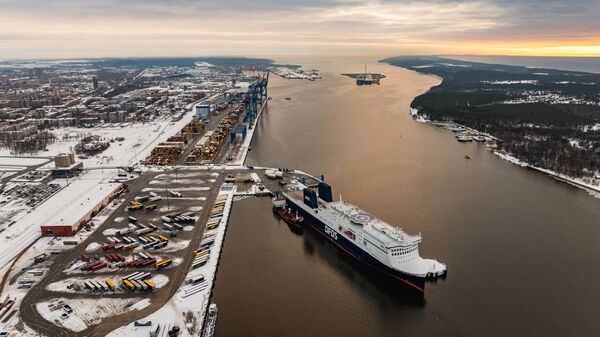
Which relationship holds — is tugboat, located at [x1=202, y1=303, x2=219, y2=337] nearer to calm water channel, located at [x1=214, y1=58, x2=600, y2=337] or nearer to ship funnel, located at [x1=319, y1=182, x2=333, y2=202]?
calm water channel, located at [x1=214, y1=58, x2=600, y2=337]

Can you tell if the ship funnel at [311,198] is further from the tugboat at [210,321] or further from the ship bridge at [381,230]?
the tugboat at [210,321]

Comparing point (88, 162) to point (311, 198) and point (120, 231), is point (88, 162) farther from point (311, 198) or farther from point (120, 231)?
point (311, 198)

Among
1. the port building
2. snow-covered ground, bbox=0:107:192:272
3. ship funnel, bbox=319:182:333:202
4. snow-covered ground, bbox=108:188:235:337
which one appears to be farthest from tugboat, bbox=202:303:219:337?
snow-covered ground, bbox=0:107:192:272

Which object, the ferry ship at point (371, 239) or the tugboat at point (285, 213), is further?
the tugboat at point (285, 213)

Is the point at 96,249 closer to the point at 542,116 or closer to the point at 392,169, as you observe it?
the point at 392,169

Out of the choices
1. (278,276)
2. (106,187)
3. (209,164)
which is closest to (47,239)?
(106,187)

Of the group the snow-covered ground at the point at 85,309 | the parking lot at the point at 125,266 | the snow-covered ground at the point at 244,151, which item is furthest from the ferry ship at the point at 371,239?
the snow-covered ground at the point at 244,151
